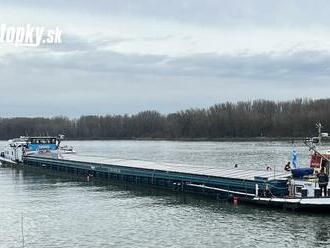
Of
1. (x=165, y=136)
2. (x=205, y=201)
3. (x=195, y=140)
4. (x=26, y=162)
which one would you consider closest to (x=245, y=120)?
(x=195, y=140)

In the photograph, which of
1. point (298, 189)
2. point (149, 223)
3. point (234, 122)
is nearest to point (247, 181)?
point (298, 189)

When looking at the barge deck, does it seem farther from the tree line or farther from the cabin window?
the tree line

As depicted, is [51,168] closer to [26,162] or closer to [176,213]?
[26,162]

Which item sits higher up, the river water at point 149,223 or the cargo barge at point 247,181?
Result: the cargo barge at point 247,181

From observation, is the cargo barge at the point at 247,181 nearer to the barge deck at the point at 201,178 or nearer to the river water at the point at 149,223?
the barge deck at the point at 201,178

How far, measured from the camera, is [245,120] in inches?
6176

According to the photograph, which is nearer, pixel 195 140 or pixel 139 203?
pixel 139 203

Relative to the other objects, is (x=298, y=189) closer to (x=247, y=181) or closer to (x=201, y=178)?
(x=247, y=181)

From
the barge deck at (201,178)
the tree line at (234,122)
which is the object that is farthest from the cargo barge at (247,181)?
the tree line at (234,122)

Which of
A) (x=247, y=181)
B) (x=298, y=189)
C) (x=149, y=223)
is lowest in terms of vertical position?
(x=149, y=223)

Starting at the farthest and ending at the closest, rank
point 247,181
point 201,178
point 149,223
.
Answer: point 201,178
point 247,181
point 149,223

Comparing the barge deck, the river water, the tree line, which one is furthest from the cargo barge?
the tree line

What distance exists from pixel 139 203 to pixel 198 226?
29.1ft

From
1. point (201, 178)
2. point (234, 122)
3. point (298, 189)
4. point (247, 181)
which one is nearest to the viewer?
point (298, 189)
